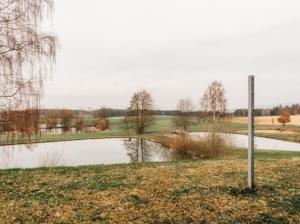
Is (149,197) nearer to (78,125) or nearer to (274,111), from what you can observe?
(78,125)

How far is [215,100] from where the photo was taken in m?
30.3

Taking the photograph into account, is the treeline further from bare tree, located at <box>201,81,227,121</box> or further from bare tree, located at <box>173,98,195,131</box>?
bare tree, located at <box>201,81,227,121</box>

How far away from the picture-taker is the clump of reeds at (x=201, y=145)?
24.9 m

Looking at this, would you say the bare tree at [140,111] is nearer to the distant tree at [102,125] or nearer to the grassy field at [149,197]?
the distant tree at [102,125]

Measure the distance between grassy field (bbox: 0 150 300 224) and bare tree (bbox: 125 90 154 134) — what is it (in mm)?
47624

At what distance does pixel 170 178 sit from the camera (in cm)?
931

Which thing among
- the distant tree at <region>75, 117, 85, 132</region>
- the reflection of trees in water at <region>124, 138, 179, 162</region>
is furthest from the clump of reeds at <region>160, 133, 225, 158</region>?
the distant tree at <region>75, 117, 85, 132</region>

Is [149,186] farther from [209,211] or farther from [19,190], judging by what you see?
[19,190]

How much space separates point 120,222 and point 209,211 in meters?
2.04

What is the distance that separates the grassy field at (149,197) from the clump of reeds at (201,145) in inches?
561

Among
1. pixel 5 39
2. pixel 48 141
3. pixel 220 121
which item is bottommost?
pixel 48 141

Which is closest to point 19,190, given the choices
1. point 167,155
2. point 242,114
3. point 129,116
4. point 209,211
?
point 209,211

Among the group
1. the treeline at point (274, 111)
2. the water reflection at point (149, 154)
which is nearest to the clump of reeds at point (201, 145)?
the water reflection at point (149, 154)

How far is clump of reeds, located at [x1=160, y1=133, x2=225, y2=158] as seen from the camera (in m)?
24.9
